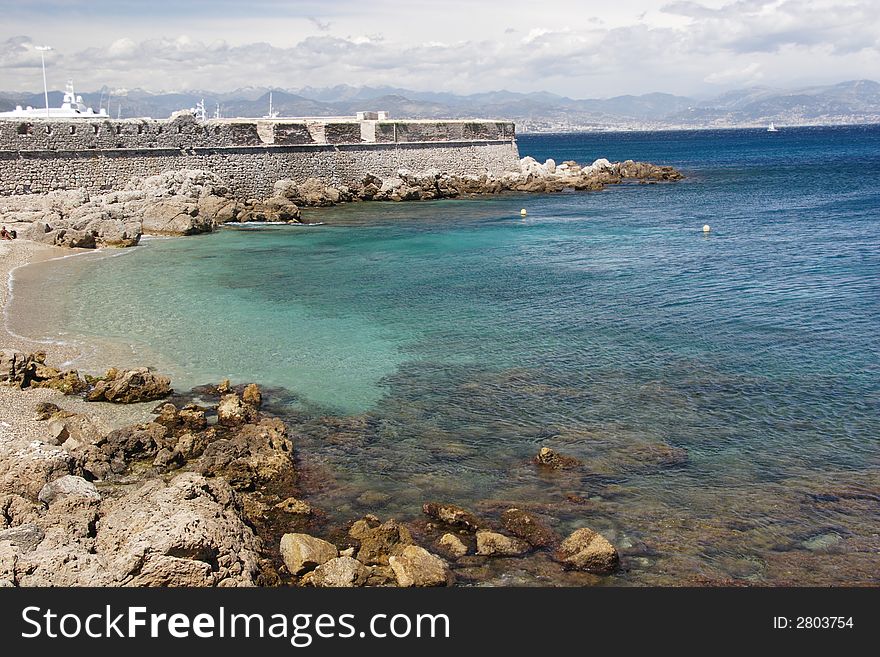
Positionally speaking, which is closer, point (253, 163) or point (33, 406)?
point (33, 406)

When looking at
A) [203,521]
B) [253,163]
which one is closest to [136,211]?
[253,163]

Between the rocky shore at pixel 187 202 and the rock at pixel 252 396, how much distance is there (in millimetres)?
15316

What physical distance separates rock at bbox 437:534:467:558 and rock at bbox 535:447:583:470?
202 cm

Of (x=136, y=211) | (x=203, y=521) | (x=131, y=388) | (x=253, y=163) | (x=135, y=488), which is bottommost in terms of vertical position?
(x=135, y=488)

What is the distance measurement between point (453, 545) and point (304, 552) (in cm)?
139

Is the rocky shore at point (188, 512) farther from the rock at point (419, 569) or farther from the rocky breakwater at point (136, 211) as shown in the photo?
the rocky breakwater at point (136, 211)

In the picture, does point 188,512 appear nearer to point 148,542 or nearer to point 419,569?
point 148,542

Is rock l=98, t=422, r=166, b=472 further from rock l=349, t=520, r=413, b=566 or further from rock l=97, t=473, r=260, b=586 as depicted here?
rock l=349, t=520, r=413, b=566

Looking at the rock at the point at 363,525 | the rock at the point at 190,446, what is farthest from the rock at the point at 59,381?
the rock at the point at 363,525

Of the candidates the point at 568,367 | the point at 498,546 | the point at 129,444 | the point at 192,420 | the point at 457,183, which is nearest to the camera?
the point at 498,546

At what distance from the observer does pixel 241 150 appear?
35.0 m

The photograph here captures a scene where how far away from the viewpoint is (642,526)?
8.18m
